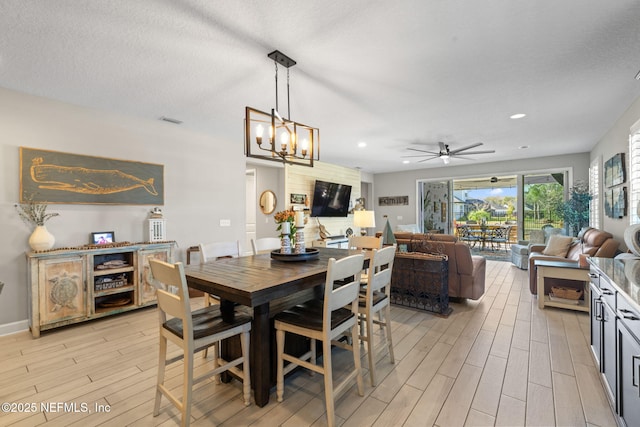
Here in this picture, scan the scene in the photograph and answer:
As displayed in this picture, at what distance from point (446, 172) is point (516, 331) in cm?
593

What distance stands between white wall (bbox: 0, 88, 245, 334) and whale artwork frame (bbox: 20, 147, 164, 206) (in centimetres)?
8

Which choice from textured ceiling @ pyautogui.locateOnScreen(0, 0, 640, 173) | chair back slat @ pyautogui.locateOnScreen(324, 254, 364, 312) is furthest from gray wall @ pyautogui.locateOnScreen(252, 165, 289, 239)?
chair back slat @ pyautogui.locateOnScreen(324, 254, 364, 312)

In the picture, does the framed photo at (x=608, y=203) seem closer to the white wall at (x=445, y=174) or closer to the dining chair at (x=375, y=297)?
the white wall at (x=445, y=174)

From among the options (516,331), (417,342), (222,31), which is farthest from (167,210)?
(516,331)

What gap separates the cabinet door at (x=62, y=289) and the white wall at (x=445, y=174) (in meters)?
7.94

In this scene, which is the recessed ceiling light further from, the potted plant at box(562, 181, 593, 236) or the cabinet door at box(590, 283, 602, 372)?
the potted plant at box(562, 181, 593, 236)

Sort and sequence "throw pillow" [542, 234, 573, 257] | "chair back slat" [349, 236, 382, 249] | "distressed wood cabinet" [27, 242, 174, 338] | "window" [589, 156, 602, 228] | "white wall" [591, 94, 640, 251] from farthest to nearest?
1. "window" [589, 156, 602, 228]
2. "throw pillow" [542, 234, 573, 257]
3. "white wall" [591, 94, 640, 251]
4. "chair back slat" [349, 236, 382, 249]
5. "distressed wood cabinet" [27, 242, 174, 338]

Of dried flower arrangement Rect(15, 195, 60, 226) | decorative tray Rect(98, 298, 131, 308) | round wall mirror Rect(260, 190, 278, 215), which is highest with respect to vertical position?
round wall mirror Rect(260, 190, 278, 215)

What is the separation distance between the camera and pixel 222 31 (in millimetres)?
2141

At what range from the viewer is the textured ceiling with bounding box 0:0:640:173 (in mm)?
1925

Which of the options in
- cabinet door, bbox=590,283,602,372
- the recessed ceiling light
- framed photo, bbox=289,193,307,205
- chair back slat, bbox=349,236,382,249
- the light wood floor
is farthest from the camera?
framed photo, bbox=289,193,307,205

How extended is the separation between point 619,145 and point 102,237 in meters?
7.06

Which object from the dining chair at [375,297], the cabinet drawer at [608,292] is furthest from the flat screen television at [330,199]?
the cabinet drawer at [608,292]

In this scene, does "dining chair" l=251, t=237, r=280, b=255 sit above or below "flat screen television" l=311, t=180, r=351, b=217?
below
